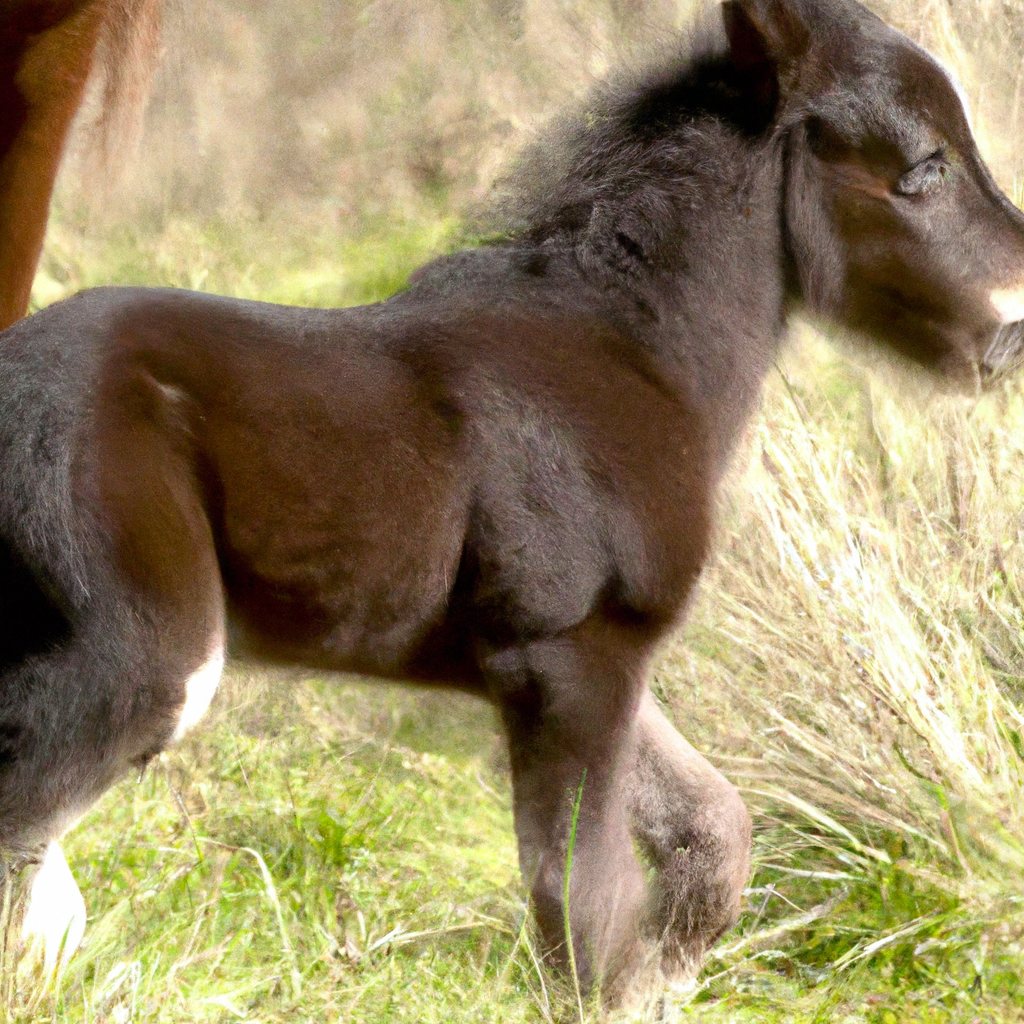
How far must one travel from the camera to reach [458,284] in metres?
2.87

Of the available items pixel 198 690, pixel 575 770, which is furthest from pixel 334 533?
pixel 575 770

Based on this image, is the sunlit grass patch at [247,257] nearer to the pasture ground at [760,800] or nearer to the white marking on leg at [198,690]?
the pasture ground at [760,800]

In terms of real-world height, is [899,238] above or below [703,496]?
above

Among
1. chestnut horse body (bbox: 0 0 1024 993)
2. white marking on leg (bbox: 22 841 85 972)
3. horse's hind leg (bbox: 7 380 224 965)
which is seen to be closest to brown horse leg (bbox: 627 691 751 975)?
chestnut horse body (bbox: 0 0 1024 993)

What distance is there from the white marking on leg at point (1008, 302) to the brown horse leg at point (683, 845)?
1.20 m

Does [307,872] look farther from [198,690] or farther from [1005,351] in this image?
[1005,351]

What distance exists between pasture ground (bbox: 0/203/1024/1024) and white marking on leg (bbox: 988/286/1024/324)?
0.32 metres

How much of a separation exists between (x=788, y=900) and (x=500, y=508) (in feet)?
4.70

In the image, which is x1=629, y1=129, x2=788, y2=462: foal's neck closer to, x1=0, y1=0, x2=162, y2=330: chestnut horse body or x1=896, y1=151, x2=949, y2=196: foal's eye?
x1=896, y1=151, x2=949, y2=196: foal's eye

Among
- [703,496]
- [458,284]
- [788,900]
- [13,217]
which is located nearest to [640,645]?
[703,496]

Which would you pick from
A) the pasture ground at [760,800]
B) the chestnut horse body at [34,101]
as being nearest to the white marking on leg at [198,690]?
the pasture ground at [760,800]

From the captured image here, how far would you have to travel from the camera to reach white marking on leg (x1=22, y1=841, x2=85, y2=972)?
2.64m

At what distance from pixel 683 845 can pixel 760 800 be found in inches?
26.8

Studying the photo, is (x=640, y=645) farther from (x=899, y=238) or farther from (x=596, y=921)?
(x=899, y=238)
